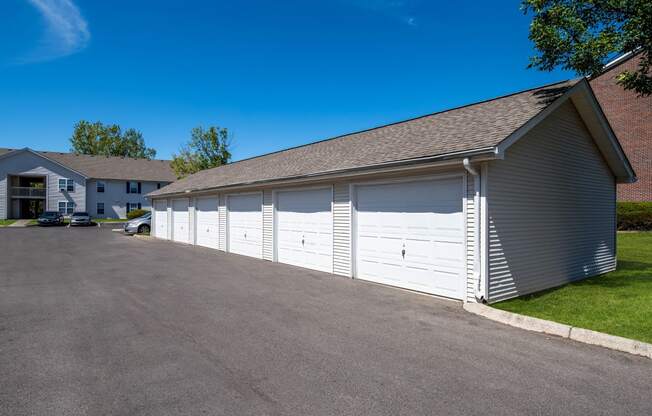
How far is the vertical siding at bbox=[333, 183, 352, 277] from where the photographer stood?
432 inches

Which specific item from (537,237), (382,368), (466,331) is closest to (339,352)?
(382,368)

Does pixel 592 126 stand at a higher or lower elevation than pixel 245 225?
higher

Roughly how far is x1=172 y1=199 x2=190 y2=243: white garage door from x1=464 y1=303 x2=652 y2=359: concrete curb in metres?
17.9

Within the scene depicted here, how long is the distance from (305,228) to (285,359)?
7947 millimetres

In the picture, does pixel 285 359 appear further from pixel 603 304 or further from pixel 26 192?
pixel 26 192

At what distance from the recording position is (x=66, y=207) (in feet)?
137

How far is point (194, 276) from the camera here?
11.0m

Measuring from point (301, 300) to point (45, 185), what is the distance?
147 feet

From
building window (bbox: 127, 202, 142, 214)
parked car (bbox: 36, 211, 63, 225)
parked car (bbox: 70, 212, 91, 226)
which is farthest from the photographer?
building window (bbox: 127, 202, 142, 214)

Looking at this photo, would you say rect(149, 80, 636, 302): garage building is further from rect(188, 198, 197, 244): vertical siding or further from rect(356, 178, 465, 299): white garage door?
rect(188, 198, 197, 244): vertical siding

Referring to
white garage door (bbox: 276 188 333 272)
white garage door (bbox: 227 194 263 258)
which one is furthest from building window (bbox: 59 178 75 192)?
white garage door (bbox: 276 188 333 272)

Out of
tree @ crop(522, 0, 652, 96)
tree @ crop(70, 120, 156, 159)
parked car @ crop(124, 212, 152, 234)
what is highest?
tree @ crop(70, 120, 156, 159)

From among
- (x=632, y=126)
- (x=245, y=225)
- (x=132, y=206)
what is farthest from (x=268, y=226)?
(x=132, y=206)

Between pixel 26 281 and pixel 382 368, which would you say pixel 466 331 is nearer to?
pixel 382 368
